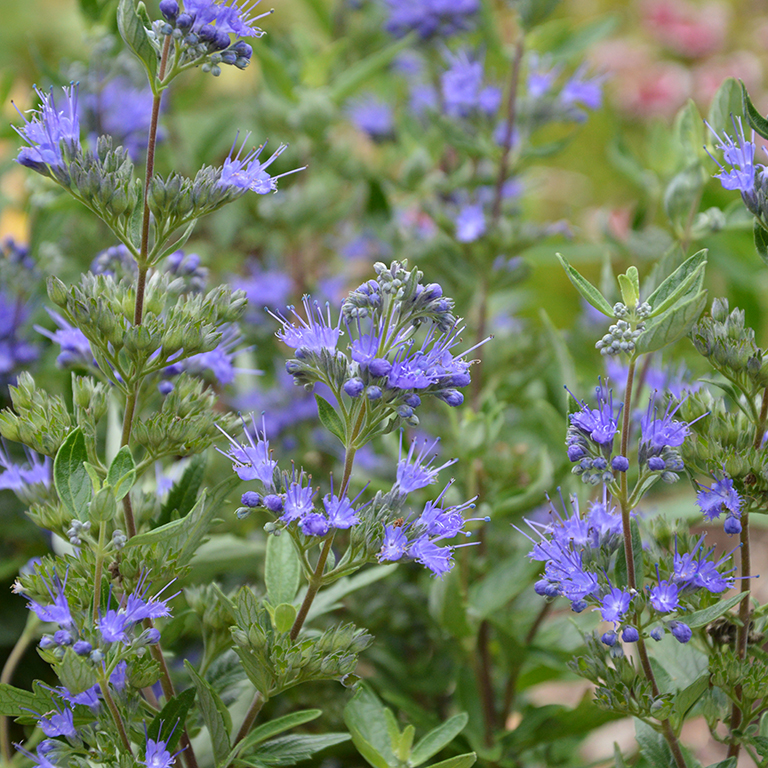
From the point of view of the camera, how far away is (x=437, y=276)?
7.33 ft

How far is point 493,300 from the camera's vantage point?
8.34ft

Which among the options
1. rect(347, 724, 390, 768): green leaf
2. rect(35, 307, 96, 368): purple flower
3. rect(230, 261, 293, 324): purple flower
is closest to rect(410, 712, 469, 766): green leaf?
rect(347, 724, 390, 768): green leaf

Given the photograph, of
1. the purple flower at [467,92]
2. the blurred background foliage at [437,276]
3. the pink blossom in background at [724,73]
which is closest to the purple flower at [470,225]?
the blurred background foliage at [437,276]

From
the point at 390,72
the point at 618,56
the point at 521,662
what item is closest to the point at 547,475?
the point at 521,662

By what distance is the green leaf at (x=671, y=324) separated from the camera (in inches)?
39.3

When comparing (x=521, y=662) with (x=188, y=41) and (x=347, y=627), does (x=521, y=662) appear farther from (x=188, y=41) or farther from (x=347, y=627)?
(x=188, y=41)

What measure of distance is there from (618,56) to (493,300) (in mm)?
3102

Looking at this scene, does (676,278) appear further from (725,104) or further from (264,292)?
(264,292)

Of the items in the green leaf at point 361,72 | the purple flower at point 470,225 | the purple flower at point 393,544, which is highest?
the green leaf at point 361,72

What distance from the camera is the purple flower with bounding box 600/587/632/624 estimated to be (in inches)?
40.9

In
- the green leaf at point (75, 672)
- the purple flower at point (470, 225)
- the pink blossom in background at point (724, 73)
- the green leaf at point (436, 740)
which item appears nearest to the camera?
the green leaf at point (75, 672)

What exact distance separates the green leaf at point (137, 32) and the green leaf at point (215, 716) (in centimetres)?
79

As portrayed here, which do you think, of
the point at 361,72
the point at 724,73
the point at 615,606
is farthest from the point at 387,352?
the point at 724,73

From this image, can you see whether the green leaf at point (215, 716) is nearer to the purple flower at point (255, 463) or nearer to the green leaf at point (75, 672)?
the green leaf at point (75, 672)
